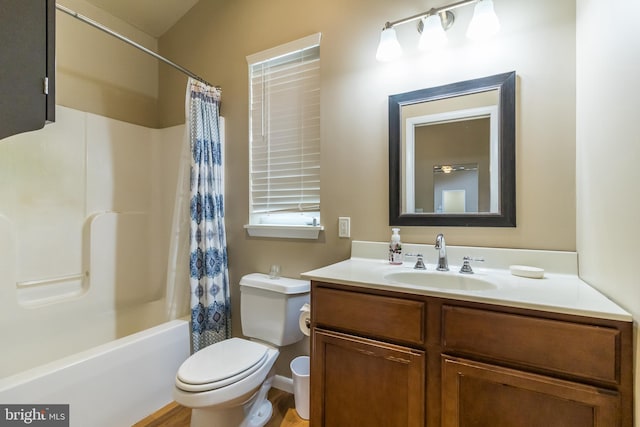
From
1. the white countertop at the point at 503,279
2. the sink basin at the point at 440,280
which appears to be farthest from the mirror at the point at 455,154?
the sink basin at the point at 440,280

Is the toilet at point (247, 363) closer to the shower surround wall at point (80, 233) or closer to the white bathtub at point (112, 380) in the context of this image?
the white bathtub at point (112, 380)

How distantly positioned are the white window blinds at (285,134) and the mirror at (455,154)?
20.9 inches

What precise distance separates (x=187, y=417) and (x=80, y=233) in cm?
140

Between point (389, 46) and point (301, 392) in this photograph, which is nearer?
point (389, 46)

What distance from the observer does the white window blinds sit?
5.99ft

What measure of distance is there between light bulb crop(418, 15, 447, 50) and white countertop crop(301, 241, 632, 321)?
0.98 m

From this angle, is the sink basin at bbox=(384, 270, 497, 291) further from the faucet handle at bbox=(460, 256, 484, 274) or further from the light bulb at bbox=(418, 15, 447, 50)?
the light bulb at bbox=(418, 15, 447, 50)

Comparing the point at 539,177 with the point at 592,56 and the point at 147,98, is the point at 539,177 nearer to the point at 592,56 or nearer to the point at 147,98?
the point at 592,56

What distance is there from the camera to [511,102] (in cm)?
129

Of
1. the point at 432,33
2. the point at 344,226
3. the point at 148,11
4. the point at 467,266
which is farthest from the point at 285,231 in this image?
the point at 148,11

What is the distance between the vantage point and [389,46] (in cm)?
148

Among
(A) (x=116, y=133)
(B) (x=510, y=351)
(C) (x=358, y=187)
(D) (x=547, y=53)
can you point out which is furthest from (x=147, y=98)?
(B) (x=510, y=351)

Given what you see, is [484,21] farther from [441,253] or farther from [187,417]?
[187,417]

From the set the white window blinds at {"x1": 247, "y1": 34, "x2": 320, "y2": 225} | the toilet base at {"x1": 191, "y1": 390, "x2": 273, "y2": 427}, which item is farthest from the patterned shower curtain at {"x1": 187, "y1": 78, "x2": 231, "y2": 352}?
the toilet base at {"x1": 191, "y1": 390, "x2": 273, "y2": 427}
